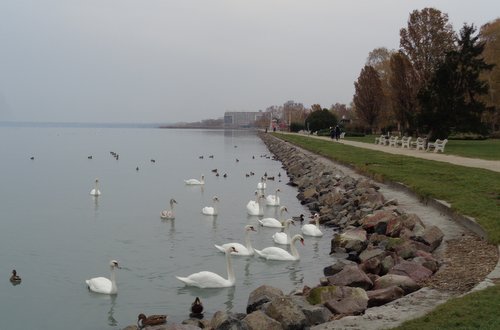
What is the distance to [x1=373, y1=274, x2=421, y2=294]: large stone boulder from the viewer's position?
365 inches

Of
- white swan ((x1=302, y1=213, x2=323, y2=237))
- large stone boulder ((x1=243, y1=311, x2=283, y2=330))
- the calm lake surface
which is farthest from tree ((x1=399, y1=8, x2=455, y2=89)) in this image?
large stone boulder ((x1=243, y1=311, x2=283, y2=330))

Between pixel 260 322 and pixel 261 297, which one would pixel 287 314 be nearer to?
pixel 260 322

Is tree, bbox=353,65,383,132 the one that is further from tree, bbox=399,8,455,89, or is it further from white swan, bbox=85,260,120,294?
white swan, bbox=85,260,120,294

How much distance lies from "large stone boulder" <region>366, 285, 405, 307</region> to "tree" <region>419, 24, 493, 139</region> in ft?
119

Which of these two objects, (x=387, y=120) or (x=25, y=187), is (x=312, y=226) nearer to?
(x=25, y=187)

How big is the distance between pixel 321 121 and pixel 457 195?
8366 cm

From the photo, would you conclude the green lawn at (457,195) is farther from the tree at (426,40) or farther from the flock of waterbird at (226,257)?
the tree at (426,40)

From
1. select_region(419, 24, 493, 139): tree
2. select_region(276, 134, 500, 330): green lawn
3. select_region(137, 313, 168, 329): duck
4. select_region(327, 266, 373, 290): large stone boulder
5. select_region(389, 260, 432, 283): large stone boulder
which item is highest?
select_region(419, 24, 493, 139): tree

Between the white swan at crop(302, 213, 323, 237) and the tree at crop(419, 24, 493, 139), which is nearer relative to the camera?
the white swan at crop(302, 213, 323, 237)

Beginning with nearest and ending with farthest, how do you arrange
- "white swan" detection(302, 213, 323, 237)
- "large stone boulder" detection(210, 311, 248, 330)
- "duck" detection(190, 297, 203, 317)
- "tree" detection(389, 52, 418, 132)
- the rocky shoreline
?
"large stone boulder" detection(210, 311, 248, 330) → the rocky shoreline → "duck" detection(190, 297, 203, 317) → "white swan" detection(302, 213, 323, 237) → "tree" detection(389, 52, 418, 132)

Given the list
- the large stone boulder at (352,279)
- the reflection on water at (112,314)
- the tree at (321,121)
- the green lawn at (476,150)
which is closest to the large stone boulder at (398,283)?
the large stone boulder at (352,279)

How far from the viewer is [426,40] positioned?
54.2 metres

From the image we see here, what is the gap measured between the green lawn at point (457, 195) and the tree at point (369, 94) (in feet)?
115

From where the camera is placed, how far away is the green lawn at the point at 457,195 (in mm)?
6750
